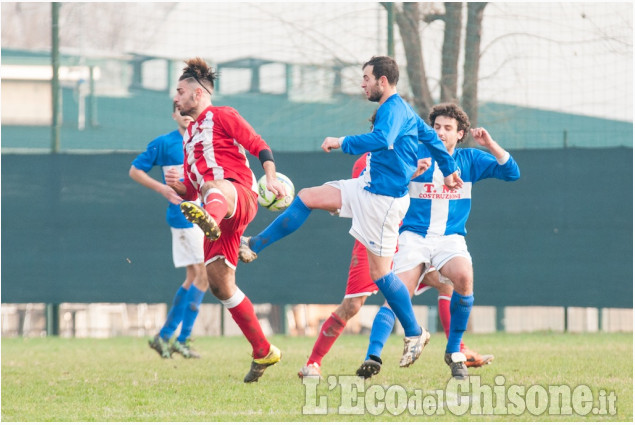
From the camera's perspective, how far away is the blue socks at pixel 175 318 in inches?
358

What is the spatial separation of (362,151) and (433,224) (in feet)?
4.36

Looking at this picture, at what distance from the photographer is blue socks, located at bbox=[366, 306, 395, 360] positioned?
6.63m

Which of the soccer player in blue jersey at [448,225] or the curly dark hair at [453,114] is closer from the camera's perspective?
the soccer player in blue jersey at [448,225]

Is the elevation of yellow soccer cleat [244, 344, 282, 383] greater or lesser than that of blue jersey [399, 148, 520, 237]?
lesser

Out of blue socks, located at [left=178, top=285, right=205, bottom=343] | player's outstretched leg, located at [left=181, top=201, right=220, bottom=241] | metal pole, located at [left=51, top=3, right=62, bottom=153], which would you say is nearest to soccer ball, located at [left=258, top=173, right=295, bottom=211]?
player's outstretched leg, located at [left=181, top=201, right=220, bottom=241]

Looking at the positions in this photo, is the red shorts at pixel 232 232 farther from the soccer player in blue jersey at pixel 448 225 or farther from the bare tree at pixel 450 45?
the bare tree at pixel 450 45

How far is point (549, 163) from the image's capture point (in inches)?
433

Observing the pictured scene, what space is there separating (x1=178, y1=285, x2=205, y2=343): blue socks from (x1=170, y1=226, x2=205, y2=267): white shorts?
9.8 inches

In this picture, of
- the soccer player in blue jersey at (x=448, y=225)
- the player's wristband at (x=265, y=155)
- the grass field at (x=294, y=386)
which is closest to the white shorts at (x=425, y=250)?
the soccer player in blue jersey at (x=448, y=225)

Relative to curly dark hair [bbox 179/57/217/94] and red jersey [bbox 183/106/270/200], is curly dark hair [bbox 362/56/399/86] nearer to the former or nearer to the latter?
red jersey [bbox 183/106/270/200]

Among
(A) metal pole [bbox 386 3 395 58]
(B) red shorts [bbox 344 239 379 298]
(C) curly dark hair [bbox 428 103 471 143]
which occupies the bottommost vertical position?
(B) red shorts [bbox 344 239 379 298]

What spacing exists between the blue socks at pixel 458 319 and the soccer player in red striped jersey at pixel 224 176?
1.22 m

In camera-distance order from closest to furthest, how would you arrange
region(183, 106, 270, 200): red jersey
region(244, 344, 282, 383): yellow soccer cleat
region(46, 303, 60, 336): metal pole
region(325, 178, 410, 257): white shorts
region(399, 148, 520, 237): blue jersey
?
region(325, 178, 410, 257): white shorts, region(183, 106, 270, 200): red jersey, region(244, 344, 282, 383): yellow soccer cleat, region(399, 148, 520, 237): blue jersey, region(46, 303, 60, 336): metal pole

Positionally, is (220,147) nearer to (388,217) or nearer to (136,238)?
(388,217)
